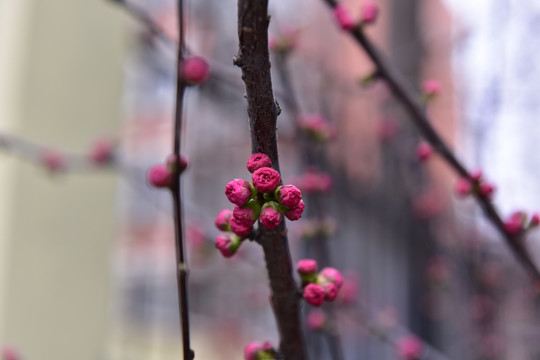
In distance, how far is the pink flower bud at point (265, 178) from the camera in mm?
303

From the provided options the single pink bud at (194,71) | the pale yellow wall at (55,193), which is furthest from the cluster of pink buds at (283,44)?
the pale yellow wall at (55,193)

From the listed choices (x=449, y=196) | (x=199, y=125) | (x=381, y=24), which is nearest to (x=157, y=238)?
(x=199, y=125)

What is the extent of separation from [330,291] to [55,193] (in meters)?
0.95

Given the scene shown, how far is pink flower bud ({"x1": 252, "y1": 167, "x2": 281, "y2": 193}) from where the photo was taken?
11.9 inches

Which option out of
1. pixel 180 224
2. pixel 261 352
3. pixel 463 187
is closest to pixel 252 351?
pixel 261 352

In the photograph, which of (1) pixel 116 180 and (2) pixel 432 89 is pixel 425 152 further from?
(1) pixel 116 180

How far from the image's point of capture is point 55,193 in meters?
1.18

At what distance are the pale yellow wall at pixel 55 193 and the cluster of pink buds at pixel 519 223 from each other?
954 mm

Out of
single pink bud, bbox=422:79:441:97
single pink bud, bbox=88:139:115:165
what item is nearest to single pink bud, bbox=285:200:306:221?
single pink bud, bbox=422:79:441:97

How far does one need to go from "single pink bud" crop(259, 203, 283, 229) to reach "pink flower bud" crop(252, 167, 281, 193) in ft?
0.06

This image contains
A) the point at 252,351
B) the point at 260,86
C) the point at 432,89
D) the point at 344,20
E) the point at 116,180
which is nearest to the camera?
the point at 260,86

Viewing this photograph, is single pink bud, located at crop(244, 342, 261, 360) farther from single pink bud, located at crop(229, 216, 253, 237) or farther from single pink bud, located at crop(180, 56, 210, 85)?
single pink bud, located at crop(180, 56, 210, 85)

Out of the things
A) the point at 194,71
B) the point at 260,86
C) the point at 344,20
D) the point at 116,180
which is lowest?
the point at 260,86

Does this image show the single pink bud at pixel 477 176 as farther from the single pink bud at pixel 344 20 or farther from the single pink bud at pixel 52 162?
the single pink bud at pixel 52 162
